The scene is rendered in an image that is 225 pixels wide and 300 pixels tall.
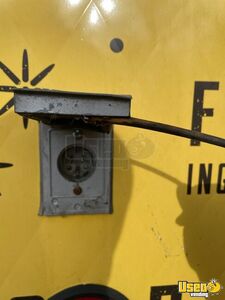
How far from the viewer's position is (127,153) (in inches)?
38.7

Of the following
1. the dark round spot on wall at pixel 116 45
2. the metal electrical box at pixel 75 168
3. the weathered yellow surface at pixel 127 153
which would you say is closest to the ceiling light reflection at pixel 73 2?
the weathered yellow surface at pixel 127 153

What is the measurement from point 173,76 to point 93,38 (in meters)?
0.28

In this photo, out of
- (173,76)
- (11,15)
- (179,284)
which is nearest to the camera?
(11,15)

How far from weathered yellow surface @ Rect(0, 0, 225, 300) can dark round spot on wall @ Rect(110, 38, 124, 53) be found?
0.01 m

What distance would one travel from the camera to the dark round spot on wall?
922 millimetres

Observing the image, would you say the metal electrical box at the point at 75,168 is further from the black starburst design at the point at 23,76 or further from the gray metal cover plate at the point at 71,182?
the black starburst design at the point at 23,76

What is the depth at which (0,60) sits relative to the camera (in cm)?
87

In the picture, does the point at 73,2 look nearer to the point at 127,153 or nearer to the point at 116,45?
the point at 116,45

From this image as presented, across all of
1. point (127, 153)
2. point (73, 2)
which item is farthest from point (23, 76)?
point (127, 153)

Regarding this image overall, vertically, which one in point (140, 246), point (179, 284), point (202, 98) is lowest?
point (179, 284)

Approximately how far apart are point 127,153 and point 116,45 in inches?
13.3

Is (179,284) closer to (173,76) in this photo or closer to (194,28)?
(173,76)

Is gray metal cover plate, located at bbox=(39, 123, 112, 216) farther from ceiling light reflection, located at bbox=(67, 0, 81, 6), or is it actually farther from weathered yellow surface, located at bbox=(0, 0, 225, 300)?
ceiling light reflection, located at bbox=(67, 0, 81, 6)

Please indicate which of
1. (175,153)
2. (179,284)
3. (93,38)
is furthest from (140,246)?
(93,38)
